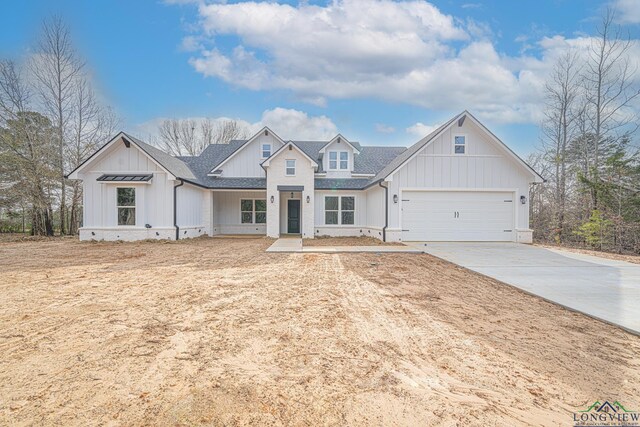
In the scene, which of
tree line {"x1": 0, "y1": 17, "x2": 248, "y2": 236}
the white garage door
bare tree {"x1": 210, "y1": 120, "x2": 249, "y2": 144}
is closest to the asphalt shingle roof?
the white garage door

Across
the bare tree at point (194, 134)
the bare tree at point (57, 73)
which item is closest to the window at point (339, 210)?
the bare tree at point (57, 73)

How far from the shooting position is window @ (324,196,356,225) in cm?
1725

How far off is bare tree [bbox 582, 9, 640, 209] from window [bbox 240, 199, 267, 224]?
58.6 ft

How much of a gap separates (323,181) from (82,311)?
14.0 metres

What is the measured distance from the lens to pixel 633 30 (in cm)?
1577

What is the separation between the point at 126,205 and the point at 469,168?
632 inches

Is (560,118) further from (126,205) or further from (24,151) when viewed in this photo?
(24,151)

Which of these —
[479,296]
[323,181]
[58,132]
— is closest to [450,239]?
[323,181]

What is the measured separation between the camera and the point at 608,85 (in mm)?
16703

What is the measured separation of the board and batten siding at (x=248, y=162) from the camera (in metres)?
18.6

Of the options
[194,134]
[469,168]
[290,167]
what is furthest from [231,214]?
[194,134]

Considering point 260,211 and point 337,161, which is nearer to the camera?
point 337,161
